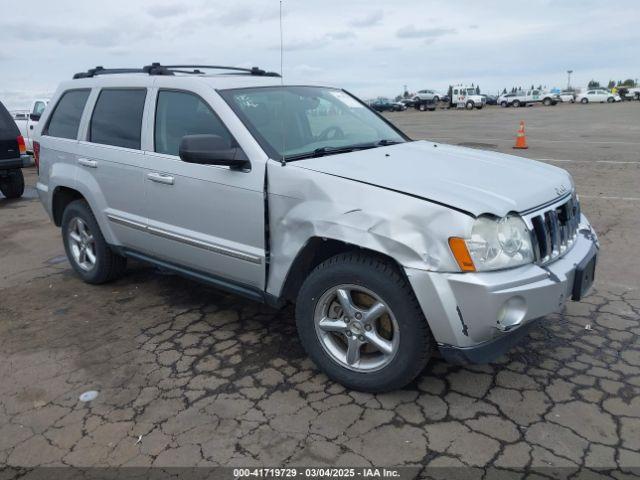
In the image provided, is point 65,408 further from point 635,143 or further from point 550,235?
point 635,143

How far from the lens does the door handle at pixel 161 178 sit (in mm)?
3923

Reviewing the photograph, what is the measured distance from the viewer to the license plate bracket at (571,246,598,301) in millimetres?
3084

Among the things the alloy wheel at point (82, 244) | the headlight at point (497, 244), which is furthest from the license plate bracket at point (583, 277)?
the alloy wheel at point (82, 244)

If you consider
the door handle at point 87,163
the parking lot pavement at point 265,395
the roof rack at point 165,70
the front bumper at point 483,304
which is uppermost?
the roof rack at point 165,70

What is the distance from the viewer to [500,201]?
2.86m

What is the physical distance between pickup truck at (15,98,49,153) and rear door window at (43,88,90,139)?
1070 cm

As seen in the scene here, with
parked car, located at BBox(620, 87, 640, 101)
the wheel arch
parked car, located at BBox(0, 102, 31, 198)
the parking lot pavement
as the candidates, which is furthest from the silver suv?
parked car, located at BBox(620, 87, 640, 101)

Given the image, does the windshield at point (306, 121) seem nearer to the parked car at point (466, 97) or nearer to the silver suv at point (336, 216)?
the silver suv at point (336, 216)

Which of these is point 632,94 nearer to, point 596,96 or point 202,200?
point 596,96

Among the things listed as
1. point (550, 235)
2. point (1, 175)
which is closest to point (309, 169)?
point (550, 235)

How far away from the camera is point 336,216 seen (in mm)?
3031

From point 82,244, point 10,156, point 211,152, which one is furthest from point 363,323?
point 10,156

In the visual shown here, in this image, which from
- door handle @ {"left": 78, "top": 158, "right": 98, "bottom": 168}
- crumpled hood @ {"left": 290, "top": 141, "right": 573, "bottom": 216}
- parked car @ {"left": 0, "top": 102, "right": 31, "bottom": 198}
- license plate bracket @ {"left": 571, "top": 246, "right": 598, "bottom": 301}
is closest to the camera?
crumpled hood @ {"left": 290, "top": 141, "right": 573, "bottom": 216}

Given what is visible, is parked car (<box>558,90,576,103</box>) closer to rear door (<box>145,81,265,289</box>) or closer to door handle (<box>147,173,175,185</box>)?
rear door (<box>145,81,265,289</box>)
